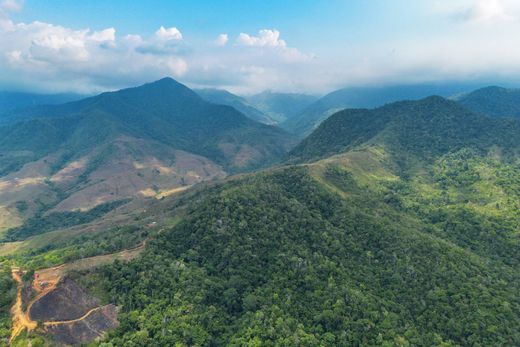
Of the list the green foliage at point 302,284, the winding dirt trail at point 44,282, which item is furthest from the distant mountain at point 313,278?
the winding dirt trail at point 44,282

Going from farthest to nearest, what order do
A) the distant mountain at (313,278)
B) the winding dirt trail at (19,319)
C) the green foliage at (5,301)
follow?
the distant mountain at (313,278), the winding dirt trail at (19,319), the green foliage at (5,301)

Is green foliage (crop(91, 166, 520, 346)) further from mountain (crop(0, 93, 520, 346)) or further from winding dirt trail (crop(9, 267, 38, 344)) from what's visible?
winding dirt trail (crop(9, 267, 38, 344))

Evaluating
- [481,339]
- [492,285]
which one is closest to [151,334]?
[481,339]

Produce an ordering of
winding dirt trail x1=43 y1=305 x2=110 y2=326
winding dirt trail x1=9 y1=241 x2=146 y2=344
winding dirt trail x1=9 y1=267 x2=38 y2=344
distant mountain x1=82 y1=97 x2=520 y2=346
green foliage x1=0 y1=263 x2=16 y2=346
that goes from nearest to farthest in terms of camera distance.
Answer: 1. green foliage x1=0 y1=263 x2=16 y2=346
2. winding dirt trail x1=9 y1=267 x2=38 y2=344
3. winding dirt trail x1=9 y1=241 x2=146 y2=344
4. winding dirt trail x1=43 y1=305 x2=110 y2=326
5. distant mountain x1=82 y1=97 x2=520 y2=346

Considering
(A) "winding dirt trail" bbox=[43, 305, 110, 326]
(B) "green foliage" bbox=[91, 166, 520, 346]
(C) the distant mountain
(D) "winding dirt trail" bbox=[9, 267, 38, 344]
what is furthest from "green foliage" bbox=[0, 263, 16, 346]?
(B) "green foliage" bbox=[91, 166, 520, 346]

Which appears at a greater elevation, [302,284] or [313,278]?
[313,278]

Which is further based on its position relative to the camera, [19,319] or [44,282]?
[44,282]

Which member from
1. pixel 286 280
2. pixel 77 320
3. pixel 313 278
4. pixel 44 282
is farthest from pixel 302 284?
pixel 44 282

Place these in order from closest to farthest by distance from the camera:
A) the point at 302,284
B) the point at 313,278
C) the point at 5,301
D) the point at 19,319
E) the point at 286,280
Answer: the point at 19,319
the point at 5,301
the point at 302,284
the point at 313,278
the point at 286,280

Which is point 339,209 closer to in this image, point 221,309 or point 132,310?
point 221,309

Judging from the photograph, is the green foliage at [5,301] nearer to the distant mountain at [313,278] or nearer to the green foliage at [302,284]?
the distant mountain at [313,278]

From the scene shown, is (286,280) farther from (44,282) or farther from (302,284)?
(44,282)

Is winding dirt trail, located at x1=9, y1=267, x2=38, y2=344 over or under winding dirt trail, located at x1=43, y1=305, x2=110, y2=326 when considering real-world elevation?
over
